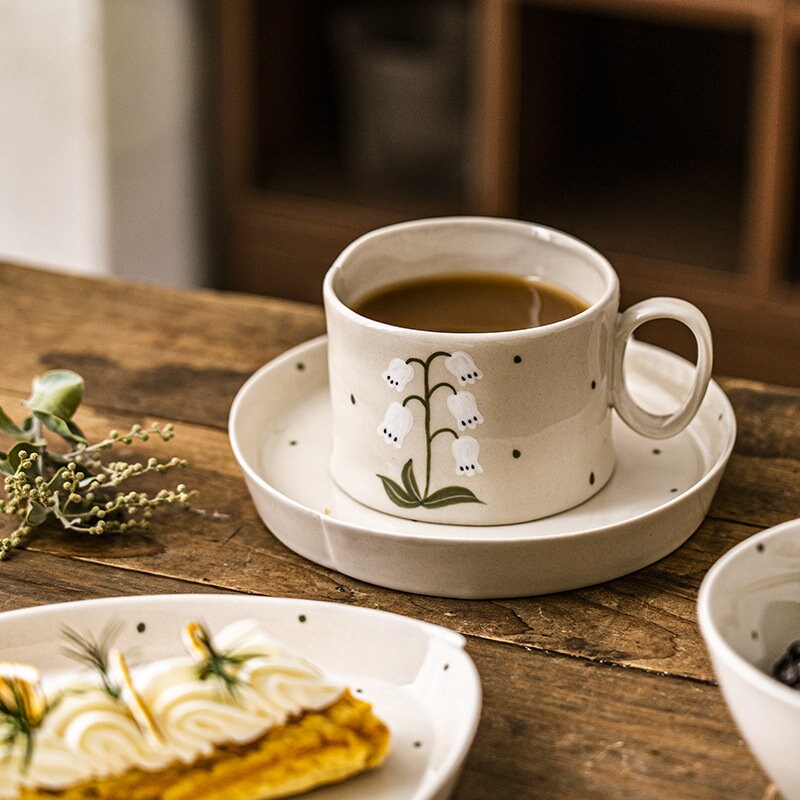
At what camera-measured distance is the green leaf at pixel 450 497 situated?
766 mm

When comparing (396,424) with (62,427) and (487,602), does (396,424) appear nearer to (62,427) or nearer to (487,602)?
(487,602)

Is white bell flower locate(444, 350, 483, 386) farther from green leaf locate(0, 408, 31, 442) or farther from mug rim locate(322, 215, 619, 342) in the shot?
green leaf locate(0, 408, 31, 442)

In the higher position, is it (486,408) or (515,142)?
(486,408)

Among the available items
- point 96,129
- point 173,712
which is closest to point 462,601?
point 173,712

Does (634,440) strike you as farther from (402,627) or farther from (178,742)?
(178,742)

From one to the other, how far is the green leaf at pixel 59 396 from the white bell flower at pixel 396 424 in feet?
0.73

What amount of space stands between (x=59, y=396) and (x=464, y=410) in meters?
0.28

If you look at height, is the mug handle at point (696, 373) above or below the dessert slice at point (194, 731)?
above

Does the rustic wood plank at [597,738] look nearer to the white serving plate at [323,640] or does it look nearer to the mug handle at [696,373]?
the white serving plate at [323,640]

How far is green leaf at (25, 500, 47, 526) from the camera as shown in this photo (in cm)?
80

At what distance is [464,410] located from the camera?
743 mm

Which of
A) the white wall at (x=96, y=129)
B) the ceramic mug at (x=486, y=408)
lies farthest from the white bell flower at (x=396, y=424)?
the white wall at (x=96, y=129)

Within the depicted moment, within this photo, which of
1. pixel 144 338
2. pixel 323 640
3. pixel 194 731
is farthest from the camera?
pixel 144 338

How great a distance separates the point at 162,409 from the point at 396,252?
0.74 ft
